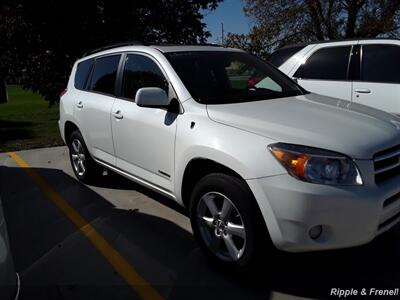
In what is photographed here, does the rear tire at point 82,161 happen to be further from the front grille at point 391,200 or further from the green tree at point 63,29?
the green tree at point 63,29

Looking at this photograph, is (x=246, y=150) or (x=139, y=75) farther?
(x=139, y=75)

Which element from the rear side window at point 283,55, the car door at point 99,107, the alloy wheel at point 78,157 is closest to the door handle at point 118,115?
the car door at point 99,107

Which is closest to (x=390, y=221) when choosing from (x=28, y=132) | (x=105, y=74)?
(x=105, y=74)

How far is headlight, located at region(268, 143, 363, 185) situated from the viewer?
277 cm

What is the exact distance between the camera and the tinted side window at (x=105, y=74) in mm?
4902

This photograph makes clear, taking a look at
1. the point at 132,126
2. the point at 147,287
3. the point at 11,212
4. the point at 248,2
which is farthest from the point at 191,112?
the point at 248,2

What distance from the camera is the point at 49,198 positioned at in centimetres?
536

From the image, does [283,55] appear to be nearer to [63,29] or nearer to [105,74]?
[105,74]

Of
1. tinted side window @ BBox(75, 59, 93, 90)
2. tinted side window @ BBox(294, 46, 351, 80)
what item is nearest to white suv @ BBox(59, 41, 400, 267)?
tinted side window @ BBox(75, 59, 93, 90)

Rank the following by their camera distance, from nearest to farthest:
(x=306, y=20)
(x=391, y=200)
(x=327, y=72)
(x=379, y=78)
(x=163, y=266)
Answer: (x=391, y=200) < (x=163, y=266) < (x=379, y=78) < (x=327, y=72) < (x=306, y=20)

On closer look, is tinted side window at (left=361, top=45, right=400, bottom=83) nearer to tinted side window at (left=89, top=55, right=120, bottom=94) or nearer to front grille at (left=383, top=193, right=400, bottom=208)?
front grille at (left=383, top=193, right=400, bottom=208)

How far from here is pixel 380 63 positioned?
5766mm

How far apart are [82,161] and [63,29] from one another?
7661mm

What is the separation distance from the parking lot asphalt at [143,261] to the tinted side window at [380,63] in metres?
2.42
